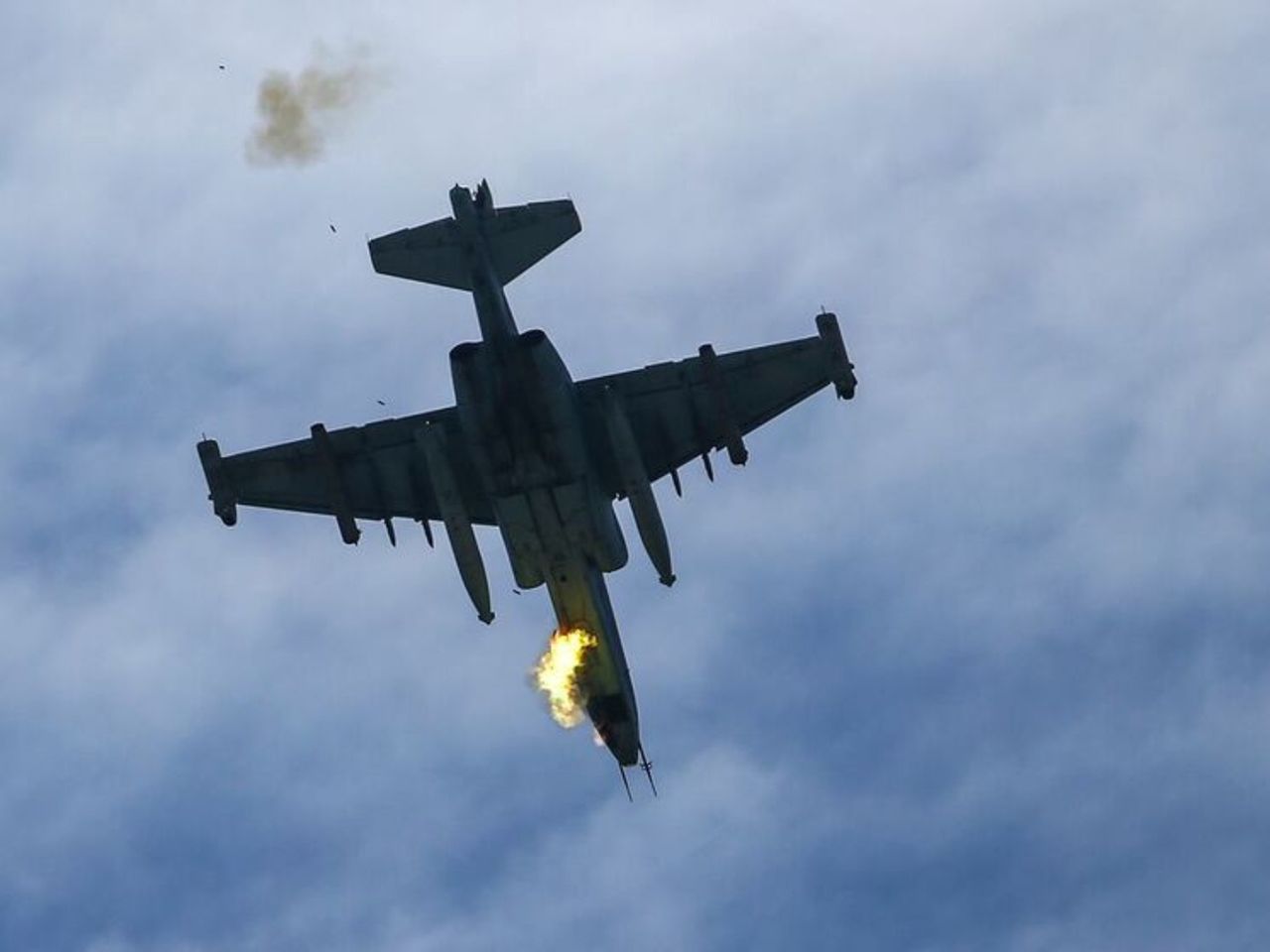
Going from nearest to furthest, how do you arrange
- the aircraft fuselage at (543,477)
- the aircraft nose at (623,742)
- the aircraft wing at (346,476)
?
the aircraft fuselage at (543,477), the aircraft nose at (623,742), the aircraft wing at (346,476)

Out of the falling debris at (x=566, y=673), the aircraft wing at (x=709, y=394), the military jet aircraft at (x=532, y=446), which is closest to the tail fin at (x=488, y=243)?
the military jet aircraft at (x=532, y=446)

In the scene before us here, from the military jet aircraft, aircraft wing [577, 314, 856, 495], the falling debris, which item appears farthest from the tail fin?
the falling debris

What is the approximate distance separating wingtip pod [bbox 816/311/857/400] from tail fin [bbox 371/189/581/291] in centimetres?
767

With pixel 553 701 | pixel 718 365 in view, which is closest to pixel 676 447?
pixel 718 365

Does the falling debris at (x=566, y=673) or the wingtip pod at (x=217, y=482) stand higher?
the wingtip pod at (x=217, y=482)

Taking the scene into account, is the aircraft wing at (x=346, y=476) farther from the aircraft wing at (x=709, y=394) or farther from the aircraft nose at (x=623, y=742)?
the aircraft nose at (x=623, y=742)

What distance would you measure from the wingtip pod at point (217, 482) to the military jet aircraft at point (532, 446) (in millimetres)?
41

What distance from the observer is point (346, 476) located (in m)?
80.4

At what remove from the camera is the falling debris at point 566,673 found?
3017 inches

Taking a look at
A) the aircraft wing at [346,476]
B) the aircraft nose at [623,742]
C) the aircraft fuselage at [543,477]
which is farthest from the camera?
the aircraft wing at [346,476]

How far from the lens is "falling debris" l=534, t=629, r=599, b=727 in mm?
76625

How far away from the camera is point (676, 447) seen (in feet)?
260

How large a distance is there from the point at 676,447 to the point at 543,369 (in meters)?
6.83

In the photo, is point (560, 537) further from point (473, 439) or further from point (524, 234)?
point (524, 234)
